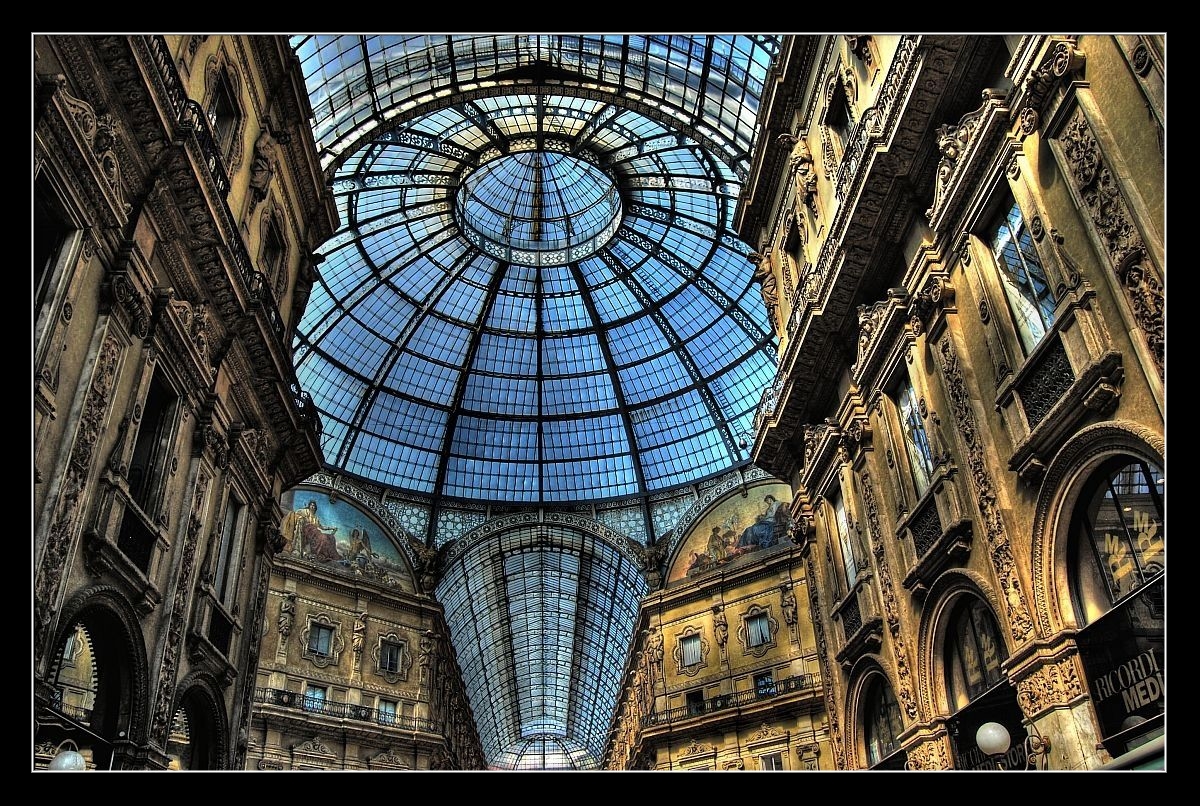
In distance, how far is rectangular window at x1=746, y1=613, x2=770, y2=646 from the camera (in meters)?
37.0

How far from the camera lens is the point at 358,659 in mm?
38094

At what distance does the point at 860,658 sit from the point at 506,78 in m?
24.7

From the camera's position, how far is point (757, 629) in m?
37.5

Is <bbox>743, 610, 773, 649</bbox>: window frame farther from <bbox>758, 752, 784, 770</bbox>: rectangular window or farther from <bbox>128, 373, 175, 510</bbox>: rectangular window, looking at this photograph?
<bbox>128, 373, 175, 510</bbox>: rectangular window

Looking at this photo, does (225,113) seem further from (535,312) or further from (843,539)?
(535,312)

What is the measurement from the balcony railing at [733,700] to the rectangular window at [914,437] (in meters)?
19.3

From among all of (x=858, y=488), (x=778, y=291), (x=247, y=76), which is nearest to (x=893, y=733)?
(x=858, y=488)

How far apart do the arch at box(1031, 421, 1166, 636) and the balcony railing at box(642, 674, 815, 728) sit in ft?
76.4

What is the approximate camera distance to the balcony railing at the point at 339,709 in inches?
1339

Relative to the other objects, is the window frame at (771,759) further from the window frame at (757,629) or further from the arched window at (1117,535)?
the arched window at (1117,535)

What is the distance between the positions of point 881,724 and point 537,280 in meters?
31.5

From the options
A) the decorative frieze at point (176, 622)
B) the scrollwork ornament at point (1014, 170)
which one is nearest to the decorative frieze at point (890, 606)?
the scrollwork ornament at point (1014, 170)

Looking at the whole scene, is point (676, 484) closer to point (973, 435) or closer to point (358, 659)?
point (358, 659)

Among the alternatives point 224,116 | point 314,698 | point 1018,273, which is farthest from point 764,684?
point 224,116
